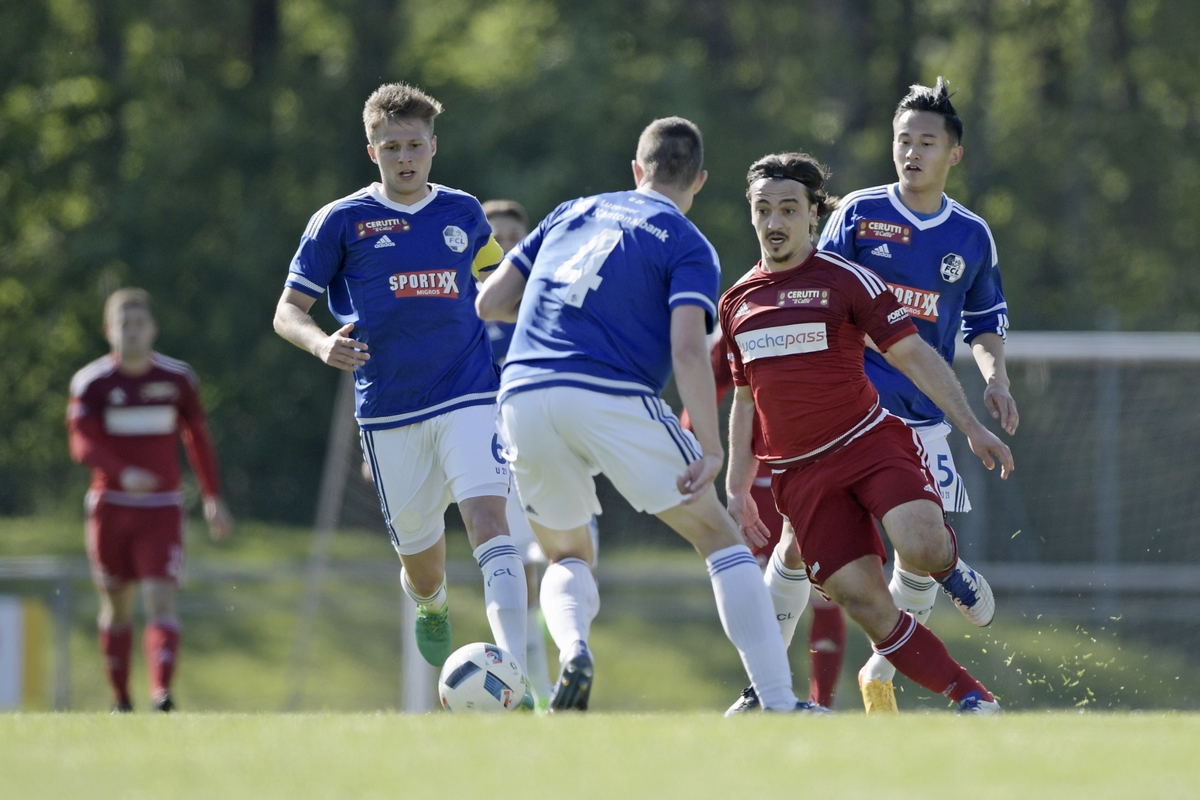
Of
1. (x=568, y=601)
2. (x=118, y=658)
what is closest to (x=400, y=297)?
(x=568, y=601)

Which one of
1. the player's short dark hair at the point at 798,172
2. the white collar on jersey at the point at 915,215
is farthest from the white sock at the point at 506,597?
the white collar on jersey at the point at 915,215

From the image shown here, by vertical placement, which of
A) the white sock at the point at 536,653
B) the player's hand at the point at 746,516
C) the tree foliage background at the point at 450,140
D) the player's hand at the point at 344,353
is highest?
the tree foliage background at the point at 450,140

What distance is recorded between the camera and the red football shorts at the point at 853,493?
17.9 ft

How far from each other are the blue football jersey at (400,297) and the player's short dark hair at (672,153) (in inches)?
51.5

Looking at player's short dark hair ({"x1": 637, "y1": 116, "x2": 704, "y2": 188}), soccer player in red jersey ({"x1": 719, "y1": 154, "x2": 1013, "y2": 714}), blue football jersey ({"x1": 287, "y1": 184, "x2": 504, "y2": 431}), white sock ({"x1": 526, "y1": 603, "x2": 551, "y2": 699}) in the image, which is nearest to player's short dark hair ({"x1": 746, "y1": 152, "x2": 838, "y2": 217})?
soccer player in red jersey ({"x1": 719, "y1": 154, "x2": 1013, "y2": 714})

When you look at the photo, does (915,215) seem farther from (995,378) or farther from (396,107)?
(396,107)

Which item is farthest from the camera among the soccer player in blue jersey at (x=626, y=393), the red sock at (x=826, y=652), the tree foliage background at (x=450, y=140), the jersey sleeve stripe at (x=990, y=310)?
the tree foliage background at (x=450, y=140)

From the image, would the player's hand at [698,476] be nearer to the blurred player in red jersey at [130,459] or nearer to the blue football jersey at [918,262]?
the blue football jersey at [918,262]

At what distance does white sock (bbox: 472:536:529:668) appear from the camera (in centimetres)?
559

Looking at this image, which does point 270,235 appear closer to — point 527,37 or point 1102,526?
point 527,37

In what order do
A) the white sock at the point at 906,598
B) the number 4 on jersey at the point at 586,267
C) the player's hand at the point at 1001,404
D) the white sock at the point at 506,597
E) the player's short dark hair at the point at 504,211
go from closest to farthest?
the number 4 on jersey at the point at 586,267 → the white sock at the point at 506,597 → the player's hand at the point at 1001,404 → the white sock at the point at 906,598 → the player's short dark hair at the point at 504,211

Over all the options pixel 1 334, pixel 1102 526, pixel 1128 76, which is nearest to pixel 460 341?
pixel 1102 526

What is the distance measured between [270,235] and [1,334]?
4.07 meters

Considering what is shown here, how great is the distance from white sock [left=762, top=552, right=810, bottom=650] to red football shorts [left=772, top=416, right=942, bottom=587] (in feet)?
2.54
